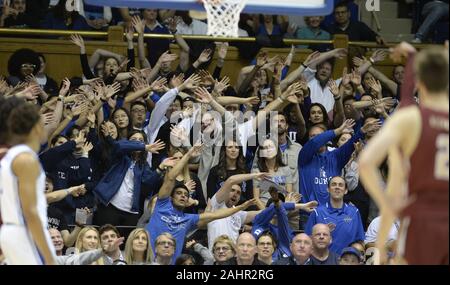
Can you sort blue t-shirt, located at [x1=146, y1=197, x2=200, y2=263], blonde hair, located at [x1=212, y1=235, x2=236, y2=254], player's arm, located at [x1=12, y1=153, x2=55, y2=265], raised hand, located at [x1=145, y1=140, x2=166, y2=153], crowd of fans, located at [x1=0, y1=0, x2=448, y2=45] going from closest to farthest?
player's arm, located at [x1=12, y1=153, x2=55, y2=265], blonde hair, located at [x1=212, y1=235, x2=236, y2=254], blue t-shirt, located at [x1=146, y1=197, x2=200, y2=263], raised hand, located at [x1=145, y1=140, x2=166, y2=153], crowd of fans, located at [x1=0, y1=0, x2=448, y2=45]

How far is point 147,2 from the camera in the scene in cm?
1091

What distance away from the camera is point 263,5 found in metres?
A: 11.3

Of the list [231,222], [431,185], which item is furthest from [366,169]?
[231,222]

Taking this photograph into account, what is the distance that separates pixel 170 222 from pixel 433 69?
641 centimetres

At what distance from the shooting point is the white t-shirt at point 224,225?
1382 cm

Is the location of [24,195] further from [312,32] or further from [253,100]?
[312,32]

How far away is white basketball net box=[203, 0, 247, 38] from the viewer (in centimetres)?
1122

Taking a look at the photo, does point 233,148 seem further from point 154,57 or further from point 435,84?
point 435,84

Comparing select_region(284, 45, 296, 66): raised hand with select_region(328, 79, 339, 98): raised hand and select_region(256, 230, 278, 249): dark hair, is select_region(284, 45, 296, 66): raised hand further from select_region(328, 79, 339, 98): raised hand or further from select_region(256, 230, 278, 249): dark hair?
select_region(256, 230, 278, 249): dark hair

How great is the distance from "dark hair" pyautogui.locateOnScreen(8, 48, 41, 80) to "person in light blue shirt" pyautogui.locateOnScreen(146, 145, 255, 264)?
341 cm

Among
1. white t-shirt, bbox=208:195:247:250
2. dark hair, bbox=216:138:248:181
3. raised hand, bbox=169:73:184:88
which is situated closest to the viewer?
white t-shirt, bbox=208:195:247:250

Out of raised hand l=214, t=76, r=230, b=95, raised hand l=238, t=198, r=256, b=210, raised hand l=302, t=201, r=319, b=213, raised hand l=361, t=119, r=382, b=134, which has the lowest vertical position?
raised hand l=302, t=201, r=319, b=213

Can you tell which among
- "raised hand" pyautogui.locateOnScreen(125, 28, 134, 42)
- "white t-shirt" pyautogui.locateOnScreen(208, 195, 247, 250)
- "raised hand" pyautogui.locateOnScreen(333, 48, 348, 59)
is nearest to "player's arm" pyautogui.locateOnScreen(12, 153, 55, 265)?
"white t-shirt" pyautogui.locateOnScreen(208, 195, 247, 250)
